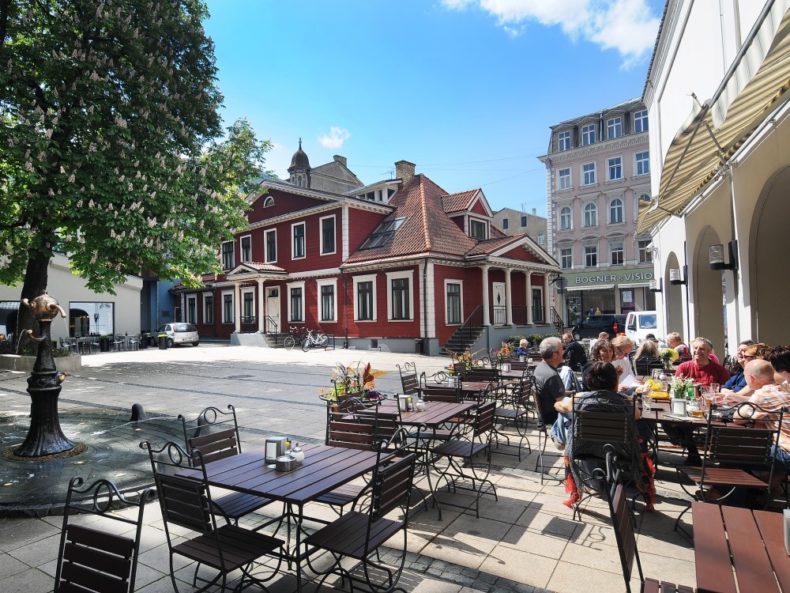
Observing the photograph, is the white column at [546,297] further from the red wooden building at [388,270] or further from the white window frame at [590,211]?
the white window frame at [590,211]

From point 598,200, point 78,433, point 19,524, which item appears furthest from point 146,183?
point 598,200

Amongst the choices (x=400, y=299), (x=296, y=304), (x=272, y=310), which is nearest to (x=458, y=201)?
(x=400, y=299)

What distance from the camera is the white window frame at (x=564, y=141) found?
39969mm

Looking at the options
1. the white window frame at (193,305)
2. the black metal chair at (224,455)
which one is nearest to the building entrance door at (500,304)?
the black metal chair at (224,455)

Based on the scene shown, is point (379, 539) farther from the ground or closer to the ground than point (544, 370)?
closer to the ground

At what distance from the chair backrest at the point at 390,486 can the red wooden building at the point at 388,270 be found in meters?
18.2

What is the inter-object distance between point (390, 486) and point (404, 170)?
91.4ft

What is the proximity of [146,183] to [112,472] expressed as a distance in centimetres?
932

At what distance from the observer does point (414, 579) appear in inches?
131

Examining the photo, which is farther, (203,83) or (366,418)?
(203,83)

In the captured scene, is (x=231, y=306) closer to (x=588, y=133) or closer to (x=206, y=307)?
(x=206, y=307)

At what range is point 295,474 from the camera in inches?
136

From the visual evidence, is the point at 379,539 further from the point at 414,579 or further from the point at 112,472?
the point at 112,472

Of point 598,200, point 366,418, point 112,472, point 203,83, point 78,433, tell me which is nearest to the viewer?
point 366,418
